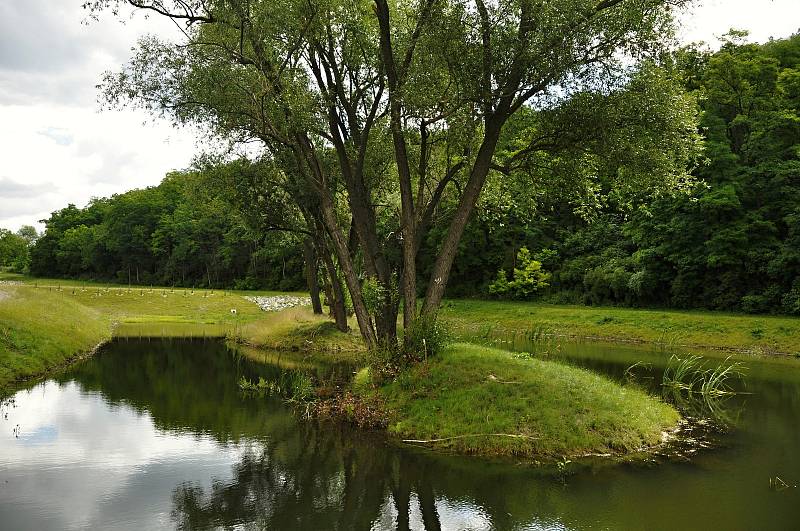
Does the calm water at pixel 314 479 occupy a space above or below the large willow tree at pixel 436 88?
below

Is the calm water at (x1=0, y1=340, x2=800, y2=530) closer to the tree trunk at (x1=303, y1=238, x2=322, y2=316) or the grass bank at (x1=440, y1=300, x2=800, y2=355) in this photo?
the grass bank at (x1=440, y1=300, x2=800, y2=355)

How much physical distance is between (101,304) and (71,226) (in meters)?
86.7

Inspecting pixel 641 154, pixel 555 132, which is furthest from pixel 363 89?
pixel 641 154

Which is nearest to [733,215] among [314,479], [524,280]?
[524,280]

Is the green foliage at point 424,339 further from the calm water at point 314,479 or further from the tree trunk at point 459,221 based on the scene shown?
the calm water at point 314,479

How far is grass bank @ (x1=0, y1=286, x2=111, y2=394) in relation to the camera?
20.6 meters

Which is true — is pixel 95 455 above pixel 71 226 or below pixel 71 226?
below

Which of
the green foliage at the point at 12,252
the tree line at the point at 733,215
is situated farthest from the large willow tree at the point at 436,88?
the green foliage at the point at 12,252

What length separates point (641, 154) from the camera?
53.3 feet

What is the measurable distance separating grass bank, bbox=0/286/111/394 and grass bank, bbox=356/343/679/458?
42.9ft

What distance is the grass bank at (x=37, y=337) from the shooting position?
67.5 feet

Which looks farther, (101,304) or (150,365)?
(101,304)

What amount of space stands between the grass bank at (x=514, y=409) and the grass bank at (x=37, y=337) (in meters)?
13.1

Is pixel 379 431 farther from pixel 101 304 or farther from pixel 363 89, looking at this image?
pixel 101 304
